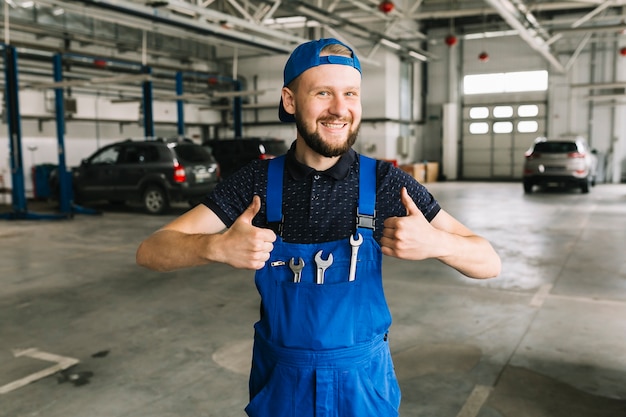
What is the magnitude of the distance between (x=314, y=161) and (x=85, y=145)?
17265 millimetres

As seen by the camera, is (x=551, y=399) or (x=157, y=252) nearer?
(x=157, y=252)

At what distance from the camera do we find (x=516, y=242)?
8.45 metres

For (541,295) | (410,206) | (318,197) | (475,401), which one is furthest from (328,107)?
(541,295)

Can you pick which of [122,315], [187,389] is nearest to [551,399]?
[187,389]

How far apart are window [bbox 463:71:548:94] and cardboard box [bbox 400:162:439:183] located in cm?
354

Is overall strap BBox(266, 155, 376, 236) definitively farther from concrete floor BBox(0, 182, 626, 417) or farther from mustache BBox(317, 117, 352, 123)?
concrete floor BBox(0, 182, 626, 417)

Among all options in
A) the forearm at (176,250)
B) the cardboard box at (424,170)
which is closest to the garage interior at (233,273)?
the cardboard box at (424,170)

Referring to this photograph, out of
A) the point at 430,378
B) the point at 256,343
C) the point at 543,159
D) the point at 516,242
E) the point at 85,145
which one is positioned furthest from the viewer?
the point at 85,145

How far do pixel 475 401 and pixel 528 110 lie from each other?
21.1 meters

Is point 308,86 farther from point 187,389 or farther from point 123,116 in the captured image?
point 123,116

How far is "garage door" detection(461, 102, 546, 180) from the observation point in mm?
22250

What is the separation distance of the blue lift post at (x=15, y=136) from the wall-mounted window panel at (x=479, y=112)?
56.1ft

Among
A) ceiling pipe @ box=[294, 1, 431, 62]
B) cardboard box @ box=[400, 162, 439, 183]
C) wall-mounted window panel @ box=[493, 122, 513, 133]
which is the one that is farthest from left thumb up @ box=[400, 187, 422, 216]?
wall-mounted window panel @ box=[493, 122, 513, 133]

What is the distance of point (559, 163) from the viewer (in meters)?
15.5
